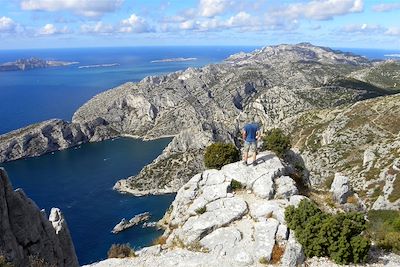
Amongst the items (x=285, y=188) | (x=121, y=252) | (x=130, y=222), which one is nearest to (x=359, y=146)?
(x=130, y=222)

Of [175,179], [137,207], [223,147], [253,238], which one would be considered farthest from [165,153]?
[253,238]

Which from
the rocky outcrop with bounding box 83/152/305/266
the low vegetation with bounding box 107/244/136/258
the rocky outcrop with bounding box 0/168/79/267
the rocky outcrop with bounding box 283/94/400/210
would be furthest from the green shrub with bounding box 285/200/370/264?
the rocky outcrop with bounding box 283/94/400/210

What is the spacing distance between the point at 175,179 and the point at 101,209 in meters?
29.5

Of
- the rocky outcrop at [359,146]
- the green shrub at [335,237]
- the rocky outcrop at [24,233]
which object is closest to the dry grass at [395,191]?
the rocky outcrop at [359,146]

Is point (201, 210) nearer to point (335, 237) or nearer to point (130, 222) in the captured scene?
point (335, 237)

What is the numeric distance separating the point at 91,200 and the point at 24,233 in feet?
424

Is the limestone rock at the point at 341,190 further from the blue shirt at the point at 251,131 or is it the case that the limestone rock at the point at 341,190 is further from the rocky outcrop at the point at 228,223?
the blue shirt at the point at 251,131

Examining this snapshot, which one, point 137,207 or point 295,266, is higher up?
point 295,266

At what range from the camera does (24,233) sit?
2456 cm

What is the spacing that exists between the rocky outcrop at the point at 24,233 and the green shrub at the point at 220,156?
12.2 m

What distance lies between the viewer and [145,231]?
114188mm

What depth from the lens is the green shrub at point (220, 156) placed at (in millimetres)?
32250

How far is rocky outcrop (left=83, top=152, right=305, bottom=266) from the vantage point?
2070 cm

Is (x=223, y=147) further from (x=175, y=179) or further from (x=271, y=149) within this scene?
(x=175, y=179)
